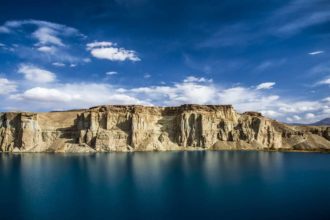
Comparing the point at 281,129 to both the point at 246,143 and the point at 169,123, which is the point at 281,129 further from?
the point at 169,123

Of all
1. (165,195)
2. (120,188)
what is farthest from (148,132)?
(165,195)

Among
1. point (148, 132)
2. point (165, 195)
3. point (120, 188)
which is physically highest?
point (148, 132)

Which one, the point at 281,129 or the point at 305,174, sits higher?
the point at 281,129

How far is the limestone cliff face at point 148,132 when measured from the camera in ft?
495

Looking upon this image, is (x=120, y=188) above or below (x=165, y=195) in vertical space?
above

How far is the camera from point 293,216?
3569cm

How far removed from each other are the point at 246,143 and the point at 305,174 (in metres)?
95.2

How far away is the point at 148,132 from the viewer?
160 m

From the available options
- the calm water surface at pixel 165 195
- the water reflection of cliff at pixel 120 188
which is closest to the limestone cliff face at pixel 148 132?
the water reflection of cliff at pixel 120 188

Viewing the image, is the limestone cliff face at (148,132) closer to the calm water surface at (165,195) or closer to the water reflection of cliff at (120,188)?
the water reflection of cliff at (120,188)

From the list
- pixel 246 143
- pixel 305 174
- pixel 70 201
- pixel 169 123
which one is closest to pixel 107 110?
pixel 169 123

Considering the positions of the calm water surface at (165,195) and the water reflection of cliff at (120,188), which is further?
the water reflection of cliff at (120,188)

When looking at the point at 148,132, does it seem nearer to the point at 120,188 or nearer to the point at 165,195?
the point at 120,188

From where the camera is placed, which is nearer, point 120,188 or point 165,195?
point 165,195
